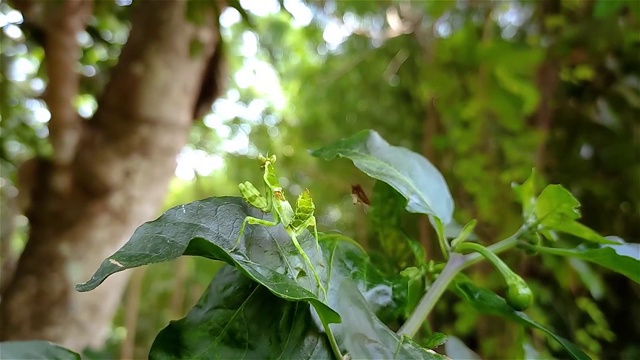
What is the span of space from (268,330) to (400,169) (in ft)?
0.48

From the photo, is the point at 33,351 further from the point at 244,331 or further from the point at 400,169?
the point at 400,169

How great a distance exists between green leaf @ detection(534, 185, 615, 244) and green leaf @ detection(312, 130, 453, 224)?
0.19 feet

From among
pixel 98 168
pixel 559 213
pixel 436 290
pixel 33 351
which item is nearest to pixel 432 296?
pixel 436 290

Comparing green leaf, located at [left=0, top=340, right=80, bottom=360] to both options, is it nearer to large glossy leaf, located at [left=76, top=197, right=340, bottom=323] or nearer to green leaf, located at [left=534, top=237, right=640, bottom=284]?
large glossy leaf, located at [left=76, top=197, right=340, bottom=323]

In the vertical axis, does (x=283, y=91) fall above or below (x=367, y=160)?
below

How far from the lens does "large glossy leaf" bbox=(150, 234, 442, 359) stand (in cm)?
25

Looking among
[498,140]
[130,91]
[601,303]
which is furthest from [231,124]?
[601,303]

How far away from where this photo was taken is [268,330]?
260mm

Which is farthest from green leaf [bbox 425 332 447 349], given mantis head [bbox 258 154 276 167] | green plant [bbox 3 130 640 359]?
mantis head [bbox 258 154 276 167]

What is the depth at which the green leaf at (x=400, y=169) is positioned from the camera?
1.11ft

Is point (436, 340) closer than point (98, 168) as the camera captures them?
Yes

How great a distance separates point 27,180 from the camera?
2.82ft

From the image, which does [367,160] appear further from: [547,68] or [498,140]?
[547,68]

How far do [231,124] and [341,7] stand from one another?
1.19 ft
